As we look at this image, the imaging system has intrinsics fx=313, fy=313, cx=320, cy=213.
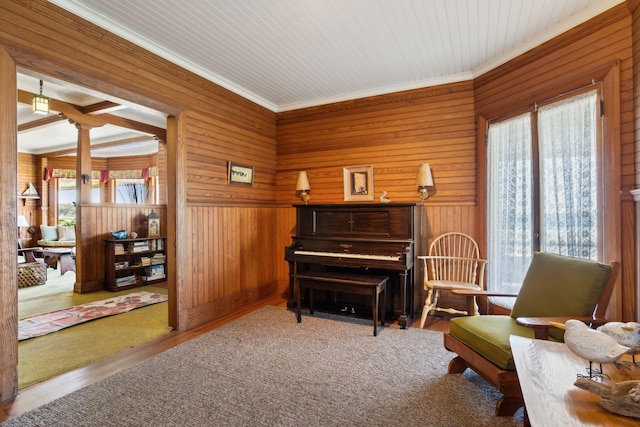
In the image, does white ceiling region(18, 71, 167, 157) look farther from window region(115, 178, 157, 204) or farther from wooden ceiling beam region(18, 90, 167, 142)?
window region(115, 178, 157, 204)

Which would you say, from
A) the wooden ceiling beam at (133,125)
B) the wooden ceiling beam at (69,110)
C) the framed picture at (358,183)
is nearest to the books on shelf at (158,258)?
the wooden ceiling beam at (133,125)

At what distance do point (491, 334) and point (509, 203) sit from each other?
69.8 inches

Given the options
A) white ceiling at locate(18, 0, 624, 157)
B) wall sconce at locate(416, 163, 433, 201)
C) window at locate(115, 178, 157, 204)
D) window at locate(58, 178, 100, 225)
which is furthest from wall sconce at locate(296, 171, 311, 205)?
window at locate(58, 178, 100, 225)

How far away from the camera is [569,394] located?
1.20 meters

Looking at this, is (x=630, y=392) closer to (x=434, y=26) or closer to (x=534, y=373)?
(x=534, y=373)

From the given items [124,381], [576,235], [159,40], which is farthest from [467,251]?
[159,40]

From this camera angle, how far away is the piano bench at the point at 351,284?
125 inches

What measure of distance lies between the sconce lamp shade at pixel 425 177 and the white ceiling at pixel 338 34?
105cm

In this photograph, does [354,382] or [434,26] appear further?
[434,26]

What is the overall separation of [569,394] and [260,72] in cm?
378

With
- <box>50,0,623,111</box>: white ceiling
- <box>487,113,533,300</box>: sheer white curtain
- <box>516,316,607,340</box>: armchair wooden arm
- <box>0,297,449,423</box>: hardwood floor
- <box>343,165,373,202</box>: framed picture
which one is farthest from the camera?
<box>343,165,373,202</box>: framed picture

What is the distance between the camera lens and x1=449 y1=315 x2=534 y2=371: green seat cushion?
185cm

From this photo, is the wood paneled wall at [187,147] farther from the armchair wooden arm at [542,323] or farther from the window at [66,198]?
the window at [66,198]

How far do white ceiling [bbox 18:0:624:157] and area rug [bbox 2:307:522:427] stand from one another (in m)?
2.39
